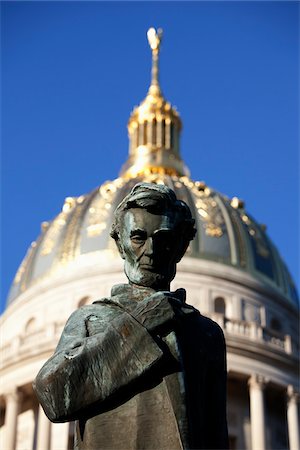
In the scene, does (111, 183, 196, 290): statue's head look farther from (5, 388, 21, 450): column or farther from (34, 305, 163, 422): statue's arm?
(5, 388, 21, 450): column

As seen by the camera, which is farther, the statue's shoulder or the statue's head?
the statue's head

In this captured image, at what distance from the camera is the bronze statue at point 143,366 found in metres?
4.45

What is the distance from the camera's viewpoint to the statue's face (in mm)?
4805

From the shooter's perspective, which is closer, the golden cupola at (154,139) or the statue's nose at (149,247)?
the statue's nose at (149,247)

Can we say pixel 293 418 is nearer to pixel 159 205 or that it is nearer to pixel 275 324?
pixel 275 324

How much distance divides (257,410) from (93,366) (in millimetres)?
54233

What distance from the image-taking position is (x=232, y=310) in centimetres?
6219

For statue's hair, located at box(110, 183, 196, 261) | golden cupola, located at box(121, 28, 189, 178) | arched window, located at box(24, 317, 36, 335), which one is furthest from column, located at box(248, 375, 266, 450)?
statue's hair, located at box(110, 183, 196, 261)

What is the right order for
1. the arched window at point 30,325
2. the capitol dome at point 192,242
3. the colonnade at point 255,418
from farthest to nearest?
the capitol dome at point 192,242 < the arched window at point 30,325 < the colonnade at point 255,418

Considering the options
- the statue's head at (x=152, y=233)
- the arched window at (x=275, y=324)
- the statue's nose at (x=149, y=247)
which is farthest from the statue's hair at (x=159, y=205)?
the arched window at (x=275, y=324)

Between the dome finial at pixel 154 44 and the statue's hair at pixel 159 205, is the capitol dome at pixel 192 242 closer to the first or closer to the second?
the dome finial at pixel 154 44

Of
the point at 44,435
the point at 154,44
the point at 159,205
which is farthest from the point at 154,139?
the point at 159,205

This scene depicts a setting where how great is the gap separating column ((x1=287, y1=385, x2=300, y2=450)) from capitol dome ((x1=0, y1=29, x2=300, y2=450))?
0.15ft

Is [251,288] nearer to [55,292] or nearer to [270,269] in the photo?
[270,269]
